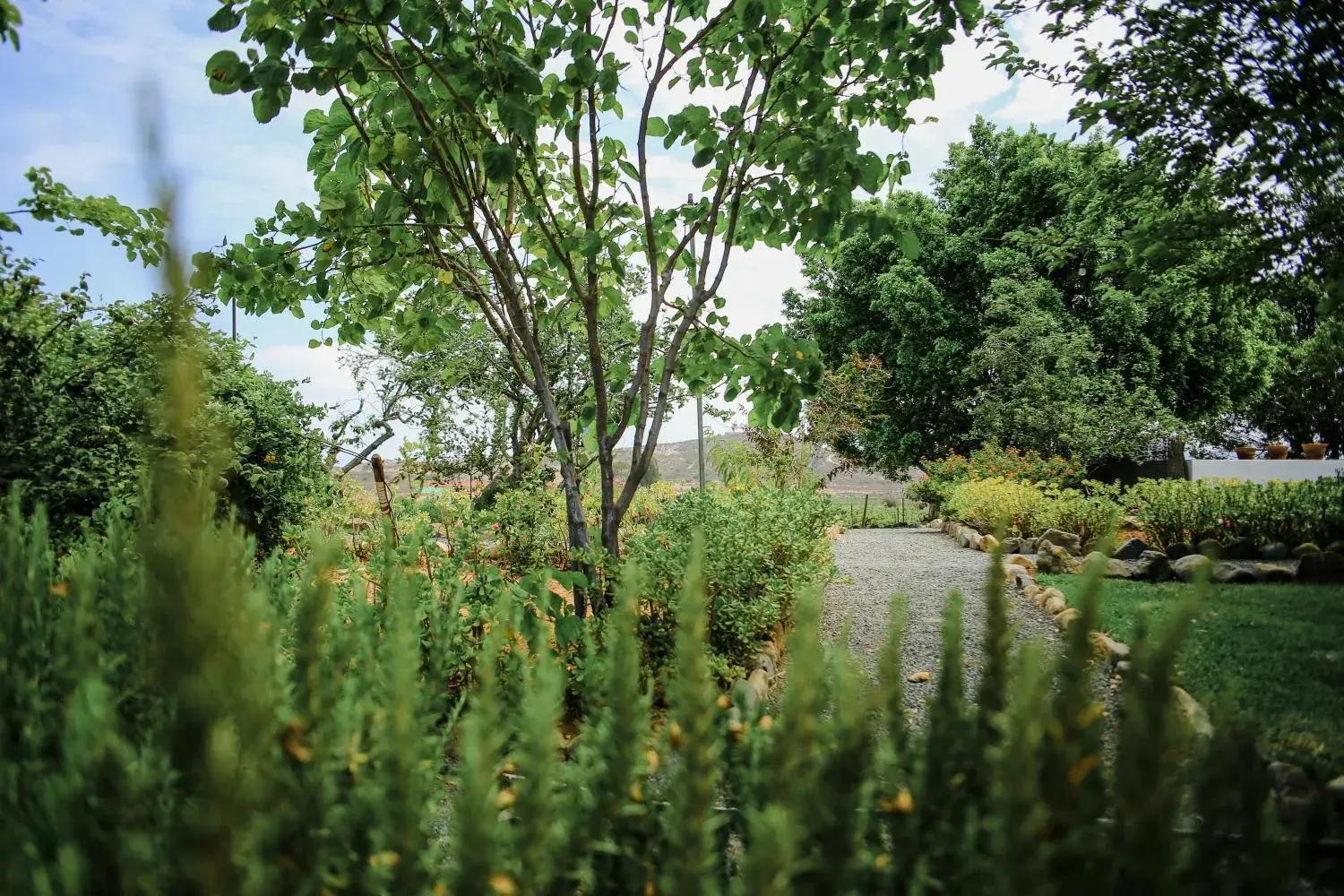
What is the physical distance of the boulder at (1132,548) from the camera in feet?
29.1

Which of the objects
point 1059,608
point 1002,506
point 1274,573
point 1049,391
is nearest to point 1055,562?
point 1274,573

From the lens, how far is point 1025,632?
589cm

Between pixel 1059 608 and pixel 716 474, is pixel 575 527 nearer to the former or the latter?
pixel 1059 608

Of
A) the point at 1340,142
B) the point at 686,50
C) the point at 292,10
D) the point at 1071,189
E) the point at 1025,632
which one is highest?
the point at 1071,189

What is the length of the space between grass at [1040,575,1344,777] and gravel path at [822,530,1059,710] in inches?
32.4

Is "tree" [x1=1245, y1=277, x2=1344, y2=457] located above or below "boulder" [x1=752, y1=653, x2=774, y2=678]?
above

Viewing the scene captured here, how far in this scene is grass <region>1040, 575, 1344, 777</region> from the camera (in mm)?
3104

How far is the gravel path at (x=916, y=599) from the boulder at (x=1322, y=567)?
9.04ft

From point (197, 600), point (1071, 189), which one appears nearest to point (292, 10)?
point (197, 600)

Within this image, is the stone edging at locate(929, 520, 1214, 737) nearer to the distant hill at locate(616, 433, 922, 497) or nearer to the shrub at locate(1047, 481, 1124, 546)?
the shrub at locate(1047, 481, 1124, 546)

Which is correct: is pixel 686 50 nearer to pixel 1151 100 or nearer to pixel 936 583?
pixel 1151 100

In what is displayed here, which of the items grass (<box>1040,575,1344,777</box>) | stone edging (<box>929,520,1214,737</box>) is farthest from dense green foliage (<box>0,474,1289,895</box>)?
grass (<box>1040,575,1344,777</box>)

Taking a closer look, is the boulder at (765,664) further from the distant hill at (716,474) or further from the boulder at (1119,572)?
the distant hill at (716,474)

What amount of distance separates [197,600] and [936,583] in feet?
27.2
